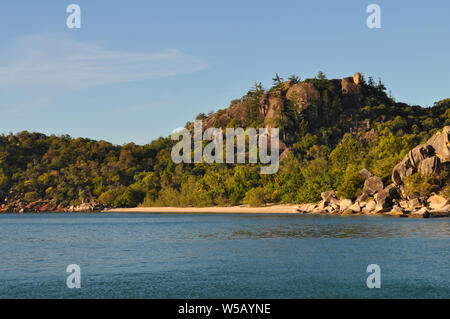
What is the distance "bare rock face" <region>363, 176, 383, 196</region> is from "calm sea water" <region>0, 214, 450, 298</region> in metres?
27.6

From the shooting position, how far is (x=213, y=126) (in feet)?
509

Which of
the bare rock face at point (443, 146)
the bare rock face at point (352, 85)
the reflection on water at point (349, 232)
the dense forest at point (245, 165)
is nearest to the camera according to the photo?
the reflection on water at point (349, 232)

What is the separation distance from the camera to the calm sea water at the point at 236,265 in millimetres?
23969

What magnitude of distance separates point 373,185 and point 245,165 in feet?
162

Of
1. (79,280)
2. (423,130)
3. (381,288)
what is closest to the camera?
(381,288)

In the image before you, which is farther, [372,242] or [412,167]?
[412,167]

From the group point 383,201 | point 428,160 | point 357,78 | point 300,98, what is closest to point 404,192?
point 383,201

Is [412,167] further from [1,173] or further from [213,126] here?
[1,173]

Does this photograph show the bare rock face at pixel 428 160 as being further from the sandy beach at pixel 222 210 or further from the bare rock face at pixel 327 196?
the sandy beach at pixel 222 210

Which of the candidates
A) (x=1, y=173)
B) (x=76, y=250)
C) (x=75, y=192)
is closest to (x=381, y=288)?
(x=76, y=250)

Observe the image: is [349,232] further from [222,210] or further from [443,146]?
[222,210]

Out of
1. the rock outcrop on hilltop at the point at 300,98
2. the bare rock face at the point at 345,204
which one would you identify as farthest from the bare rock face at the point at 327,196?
the rock outcrop on hilltop at the point at 300,98

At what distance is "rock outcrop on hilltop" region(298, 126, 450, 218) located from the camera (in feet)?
234
